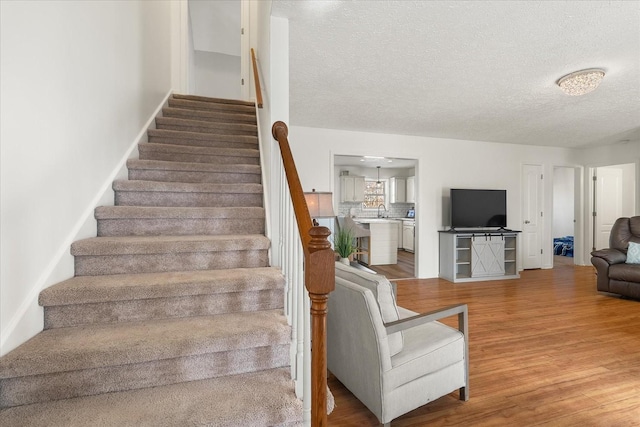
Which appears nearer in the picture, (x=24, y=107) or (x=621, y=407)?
(x=24, y=107)

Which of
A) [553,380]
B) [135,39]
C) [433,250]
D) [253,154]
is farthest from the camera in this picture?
[433,250]

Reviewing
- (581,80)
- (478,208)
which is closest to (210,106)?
(581,80)

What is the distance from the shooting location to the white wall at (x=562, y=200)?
8641 mm

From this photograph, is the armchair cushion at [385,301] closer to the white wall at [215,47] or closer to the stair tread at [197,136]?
the stair tread at [197,136]

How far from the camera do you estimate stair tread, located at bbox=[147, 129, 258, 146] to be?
10.0 ft

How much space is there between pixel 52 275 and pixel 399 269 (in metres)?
5.47

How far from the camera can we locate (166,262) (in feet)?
6.14

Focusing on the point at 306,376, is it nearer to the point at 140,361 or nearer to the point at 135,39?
the point at 140,361

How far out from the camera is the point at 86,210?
192 centimetres

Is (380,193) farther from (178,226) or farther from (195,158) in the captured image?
(178,226)

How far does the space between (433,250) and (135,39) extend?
4.99 meters

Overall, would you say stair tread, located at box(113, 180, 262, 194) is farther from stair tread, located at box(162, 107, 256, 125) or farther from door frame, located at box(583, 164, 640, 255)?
door frame, located at box(583, 164, 640, 255)

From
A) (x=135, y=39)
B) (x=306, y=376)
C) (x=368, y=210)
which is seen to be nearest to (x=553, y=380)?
(x=306, y=376)

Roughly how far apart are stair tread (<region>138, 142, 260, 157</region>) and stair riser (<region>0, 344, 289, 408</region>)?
1.98 m
